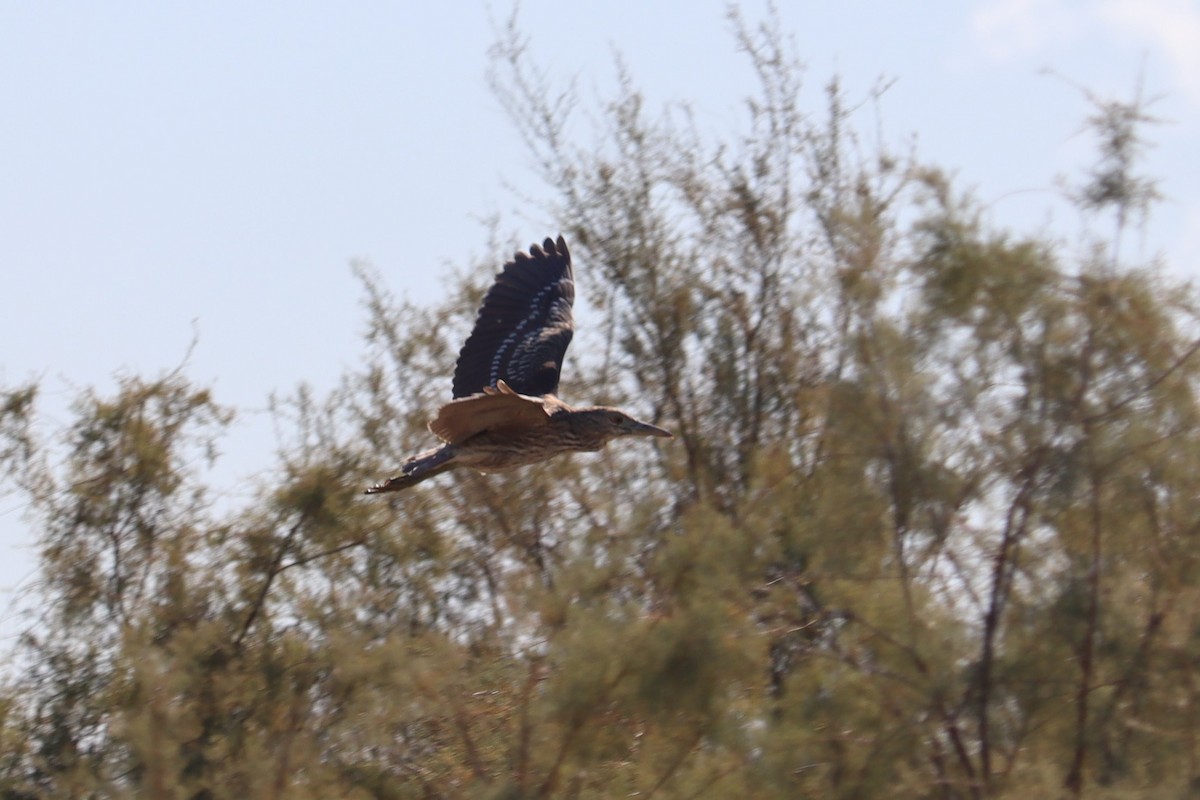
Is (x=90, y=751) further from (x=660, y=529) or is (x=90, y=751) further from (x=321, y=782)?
(x=660, y=529)

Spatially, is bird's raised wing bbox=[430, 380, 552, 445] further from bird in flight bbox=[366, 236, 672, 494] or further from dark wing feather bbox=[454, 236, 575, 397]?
dark wing feather bbox=[454, 236, 575, 397]

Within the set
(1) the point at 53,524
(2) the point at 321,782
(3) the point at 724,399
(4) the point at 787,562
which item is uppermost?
(3) the point at 724,399

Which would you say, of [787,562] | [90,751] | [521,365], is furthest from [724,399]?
[90,751]

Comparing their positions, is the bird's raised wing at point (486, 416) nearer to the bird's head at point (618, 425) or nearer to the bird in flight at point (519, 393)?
the bird in flight at point (519, 393)

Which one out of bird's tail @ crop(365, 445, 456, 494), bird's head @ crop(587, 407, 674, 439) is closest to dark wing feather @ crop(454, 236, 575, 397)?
bird's head @ crop(587, 407, 674, 439)

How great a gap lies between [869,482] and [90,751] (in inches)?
186

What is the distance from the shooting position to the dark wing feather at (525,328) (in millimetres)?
10992

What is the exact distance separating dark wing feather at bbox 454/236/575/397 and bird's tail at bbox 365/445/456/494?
897 millimetres

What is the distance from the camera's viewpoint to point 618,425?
34.5ft

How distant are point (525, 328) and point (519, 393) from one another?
0.58 meters

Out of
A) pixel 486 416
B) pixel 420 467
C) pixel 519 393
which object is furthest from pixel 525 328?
pixel 486 416

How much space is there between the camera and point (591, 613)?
8602mm

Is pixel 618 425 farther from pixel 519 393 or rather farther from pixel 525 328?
pixel 525 328

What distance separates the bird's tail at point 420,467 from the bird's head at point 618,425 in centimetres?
85
